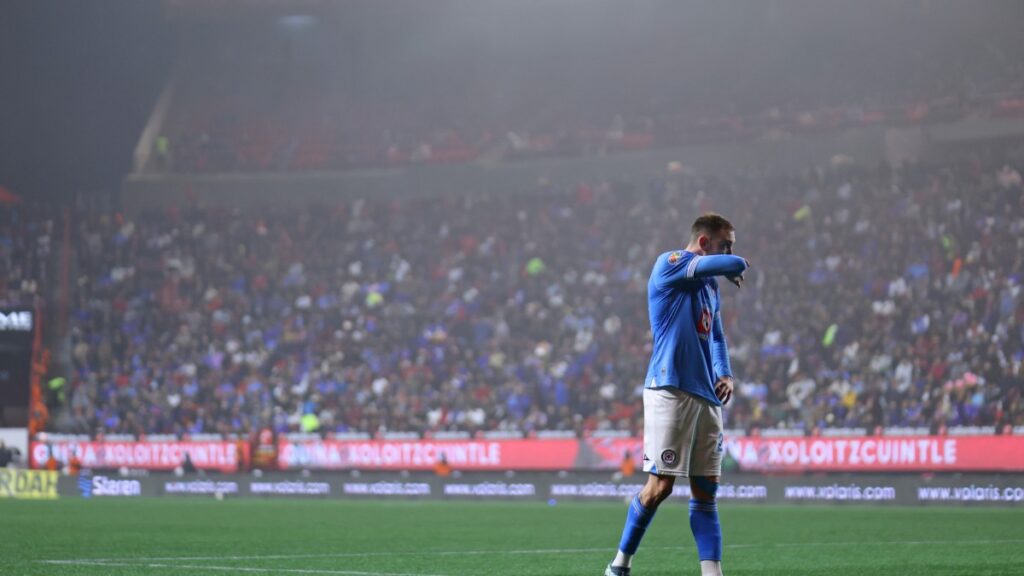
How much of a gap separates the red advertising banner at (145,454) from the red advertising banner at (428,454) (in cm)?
132

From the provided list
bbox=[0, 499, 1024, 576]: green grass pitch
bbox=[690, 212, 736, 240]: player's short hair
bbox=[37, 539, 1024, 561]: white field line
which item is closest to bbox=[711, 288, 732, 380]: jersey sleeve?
bbox=[690, 212, 736, 240]: player's short hair

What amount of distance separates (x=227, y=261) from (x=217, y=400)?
598 cm

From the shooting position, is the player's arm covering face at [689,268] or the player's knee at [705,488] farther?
the player's knee at [705,488]

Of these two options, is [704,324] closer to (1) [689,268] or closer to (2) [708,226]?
(1) [689,268]

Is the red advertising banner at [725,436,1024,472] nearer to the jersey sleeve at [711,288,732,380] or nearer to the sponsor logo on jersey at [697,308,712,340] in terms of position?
the jersey sleeve at [711,288,732,380]

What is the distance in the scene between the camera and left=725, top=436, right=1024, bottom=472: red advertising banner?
82.5 feet

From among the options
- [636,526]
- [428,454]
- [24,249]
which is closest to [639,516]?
[636,526]

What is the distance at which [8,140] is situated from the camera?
4281 centimetres

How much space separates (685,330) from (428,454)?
24100 millimetres

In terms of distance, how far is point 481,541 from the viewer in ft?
51.1

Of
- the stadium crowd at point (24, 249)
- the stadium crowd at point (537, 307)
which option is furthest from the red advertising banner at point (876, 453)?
the stadium crowd at point (24, 249)

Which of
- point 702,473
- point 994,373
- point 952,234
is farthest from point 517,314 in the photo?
point 702,473

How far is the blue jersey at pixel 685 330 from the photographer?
8352mm

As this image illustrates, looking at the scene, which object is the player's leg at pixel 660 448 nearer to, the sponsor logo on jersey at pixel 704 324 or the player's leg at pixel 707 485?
the player's leg at pixel 707 485
